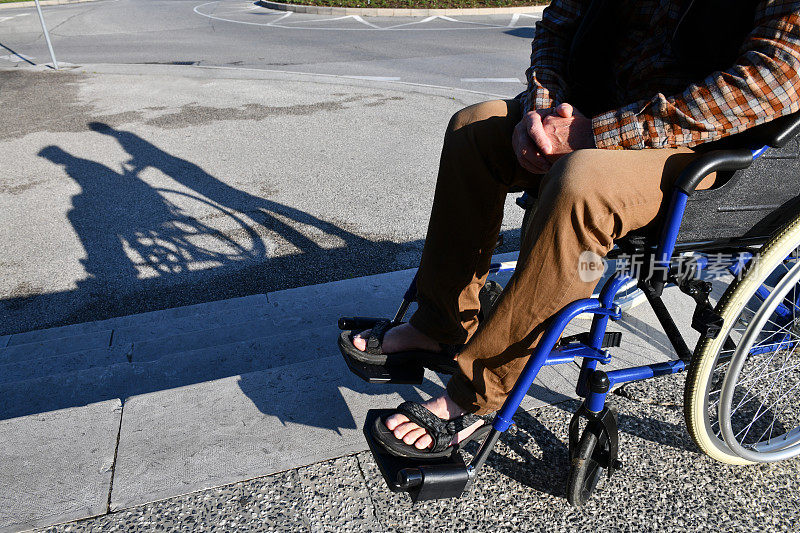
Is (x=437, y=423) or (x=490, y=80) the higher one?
(x=437, y=423)

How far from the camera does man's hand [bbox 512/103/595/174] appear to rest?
184cm

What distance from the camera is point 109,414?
2.01 meters

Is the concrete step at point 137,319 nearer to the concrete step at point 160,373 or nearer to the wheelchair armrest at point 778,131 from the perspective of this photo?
the concrete step at point 160,373

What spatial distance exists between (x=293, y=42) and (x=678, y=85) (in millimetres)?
11700

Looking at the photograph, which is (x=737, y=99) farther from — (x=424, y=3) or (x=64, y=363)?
(x=424, y=3)

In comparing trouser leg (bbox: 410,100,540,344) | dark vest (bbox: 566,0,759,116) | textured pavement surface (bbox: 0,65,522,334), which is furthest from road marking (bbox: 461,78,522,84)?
trouser leg (bbox: 410,100,540,344)

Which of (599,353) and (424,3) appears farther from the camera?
(424,3)

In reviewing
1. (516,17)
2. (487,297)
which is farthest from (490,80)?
(516,17)

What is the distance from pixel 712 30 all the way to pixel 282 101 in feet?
21.4

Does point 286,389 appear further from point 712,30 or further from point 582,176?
point 712,30

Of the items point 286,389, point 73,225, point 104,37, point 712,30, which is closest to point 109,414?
point 286,389

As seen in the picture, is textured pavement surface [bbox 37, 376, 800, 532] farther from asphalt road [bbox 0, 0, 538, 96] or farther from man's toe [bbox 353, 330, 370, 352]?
asphalt road [bbox 0, 0, 538, 96]

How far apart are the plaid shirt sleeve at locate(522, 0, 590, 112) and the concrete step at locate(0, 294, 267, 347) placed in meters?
1.96

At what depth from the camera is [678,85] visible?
192 cm
